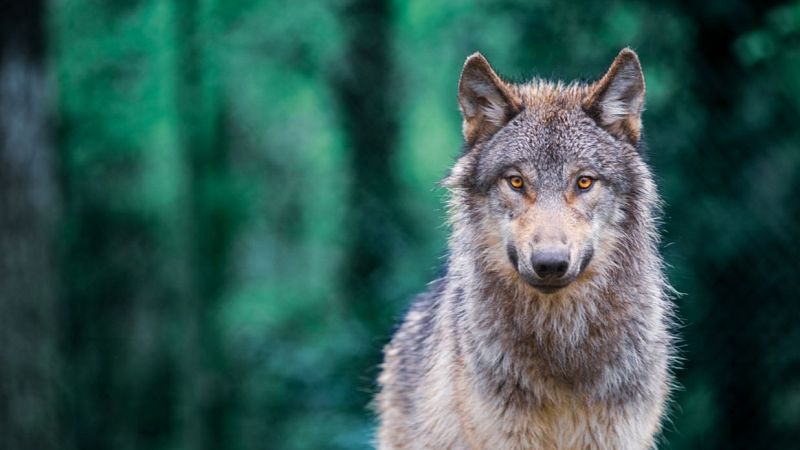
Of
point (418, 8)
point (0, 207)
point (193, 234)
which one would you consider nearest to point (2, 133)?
point (0, 207)

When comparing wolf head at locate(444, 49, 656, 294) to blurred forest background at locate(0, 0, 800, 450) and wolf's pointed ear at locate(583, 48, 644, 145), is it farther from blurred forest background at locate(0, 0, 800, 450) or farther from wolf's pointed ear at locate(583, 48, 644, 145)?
blurred forest background at locate(0, 0, 800, 450)

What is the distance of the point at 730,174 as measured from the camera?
5008 mm

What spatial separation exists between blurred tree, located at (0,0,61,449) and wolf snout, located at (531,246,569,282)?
10.5 feet

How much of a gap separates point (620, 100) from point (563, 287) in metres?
0.60

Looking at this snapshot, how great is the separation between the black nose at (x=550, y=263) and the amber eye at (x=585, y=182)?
0.26m

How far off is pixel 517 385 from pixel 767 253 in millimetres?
2471

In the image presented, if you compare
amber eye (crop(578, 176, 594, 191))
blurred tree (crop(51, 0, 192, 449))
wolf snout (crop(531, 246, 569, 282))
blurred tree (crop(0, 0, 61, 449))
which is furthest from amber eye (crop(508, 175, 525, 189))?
blurred tree (crop(51, 0, 192, 449))

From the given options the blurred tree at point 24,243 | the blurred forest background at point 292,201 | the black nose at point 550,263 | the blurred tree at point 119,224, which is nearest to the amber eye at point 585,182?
the black nose at point 550,263

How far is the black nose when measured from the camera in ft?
8.73

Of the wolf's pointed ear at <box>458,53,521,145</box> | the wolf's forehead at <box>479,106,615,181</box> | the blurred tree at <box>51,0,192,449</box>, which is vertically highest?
the wolf's pointed ear at <box>458,53,521,145</box>

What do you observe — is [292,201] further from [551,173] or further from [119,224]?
[551,173]

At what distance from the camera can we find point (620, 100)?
301 cm

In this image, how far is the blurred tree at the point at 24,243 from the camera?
5012 mm

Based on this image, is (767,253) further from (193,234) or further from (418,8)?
(193,234)
